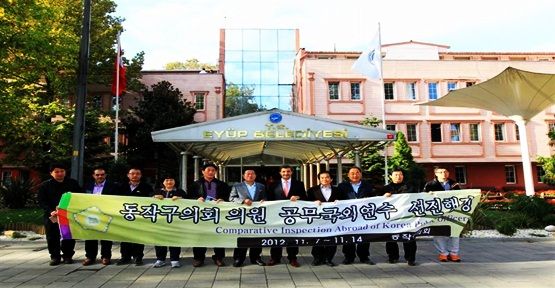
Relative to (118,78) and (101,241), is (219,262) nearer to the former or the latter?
(101,241)

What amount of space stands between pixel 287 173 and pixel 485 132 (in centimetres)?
2924

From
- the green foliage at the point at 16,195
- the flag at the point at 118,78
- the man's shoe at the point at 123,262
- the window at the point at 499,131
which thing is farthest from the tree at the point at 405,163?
the green foliage at the point at 16,195

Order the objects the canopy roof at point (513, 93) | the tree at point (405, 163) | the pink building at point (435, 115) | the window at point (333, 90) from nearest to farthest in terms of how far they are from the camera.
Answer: the canopy roof at point (513, 93) → the tree at point (405, 163) → the pink building at point (435, 115) → the window at point (333, 90)

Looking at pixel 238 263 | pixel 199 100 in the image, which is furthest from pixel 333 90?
pixel 238 263

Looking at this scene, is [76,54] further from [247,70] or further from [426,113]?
[426,113]

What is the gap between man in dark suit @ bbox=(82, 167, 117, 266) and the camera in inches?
334

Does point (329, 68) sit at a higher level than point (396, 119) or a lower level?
higher

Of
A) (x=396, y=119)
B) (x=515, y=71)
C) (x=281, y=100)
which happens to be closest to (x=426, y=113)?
(x=396, y=119)

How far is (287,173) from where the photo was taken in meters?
8.55

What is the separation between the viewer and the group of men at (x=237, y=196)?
8.44m

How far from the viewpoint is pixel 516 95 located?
16.4m

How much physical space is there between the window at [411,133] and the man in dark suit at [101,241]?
27.6 meters

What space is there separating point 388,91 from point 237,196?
2721 centimetres

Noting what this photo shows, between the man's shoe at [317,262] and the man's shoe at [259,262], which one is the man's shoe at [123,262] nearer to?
the man's shoe at [259,262]
